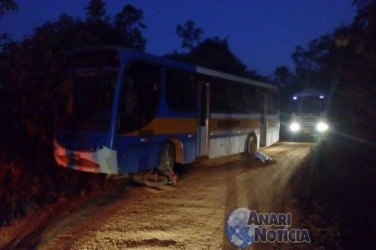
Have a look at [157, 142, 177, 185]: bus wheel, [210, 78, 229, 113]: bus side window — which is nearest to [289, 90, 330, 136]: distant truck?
[210, 78, 229, 113]: bus side window

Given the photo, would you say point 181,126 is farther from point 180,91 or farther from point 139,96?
point 139,96

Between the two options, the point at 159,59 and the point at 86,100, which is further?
the point at 159,59

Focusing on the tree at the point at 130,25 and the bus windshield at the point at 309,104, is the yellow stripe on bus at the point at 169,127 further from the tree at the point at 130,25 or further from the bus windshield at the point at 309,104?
the bus windshield at the point at 309,104

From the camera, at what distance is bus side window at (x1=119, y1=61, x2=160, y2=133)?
9922mm

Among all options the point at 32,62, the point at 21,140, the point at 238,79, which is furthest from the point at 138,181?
the point at 238,79

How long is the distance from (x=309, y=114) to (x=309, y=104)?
0.71 metres

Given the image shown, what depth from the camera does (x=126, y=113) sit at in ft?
32.6

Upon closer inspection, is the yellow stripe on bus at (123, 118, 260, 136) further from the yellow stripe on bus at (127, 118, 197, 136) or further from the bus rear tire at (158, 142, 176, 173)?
the bus rear tire at (158, 142, 176, 173)

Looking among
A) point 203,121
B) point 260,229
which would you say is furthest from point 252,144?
point 260,229

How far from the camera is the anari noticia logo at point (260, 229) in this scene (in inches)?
295

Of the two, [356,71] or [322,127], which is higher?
[356,71]

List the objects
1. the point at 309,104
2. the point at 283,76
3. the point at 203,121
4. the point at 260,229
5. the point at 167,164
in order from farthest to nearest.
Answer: the point at 283,76, the point at 309,104, the point at 203,121, the point at 167,164, the point at 260,229

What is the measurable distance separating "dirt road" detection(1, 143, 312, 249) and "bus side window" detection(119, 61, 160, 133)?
166cm

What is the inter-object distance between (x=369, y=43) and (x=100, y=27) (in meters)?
9.16
